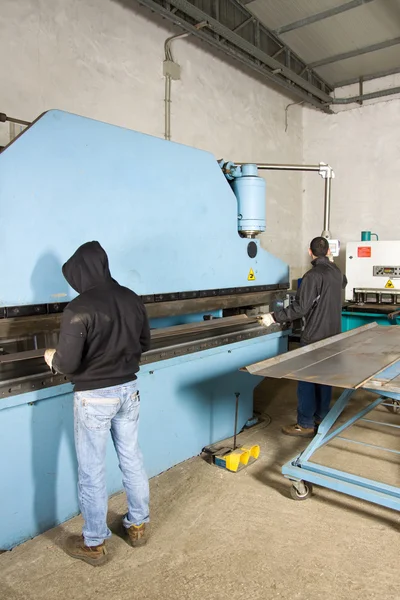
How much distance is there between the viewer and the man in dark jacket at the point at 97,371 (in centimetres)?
140

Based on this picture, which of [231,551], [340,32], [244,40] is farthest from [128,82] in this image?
[231,551]

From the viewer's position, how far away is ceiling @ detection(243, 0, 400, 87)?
342cm

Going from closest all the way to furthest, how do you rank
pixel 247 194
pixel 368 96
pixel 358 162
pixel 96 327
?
pixel 96 327
pixel 247 194
pixel 368 96
pixel 358 162

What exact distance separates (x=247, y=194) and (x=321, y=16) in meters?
2.11

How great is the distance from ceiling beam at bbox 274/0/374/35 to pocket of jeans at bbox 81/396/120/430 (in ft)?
11.0

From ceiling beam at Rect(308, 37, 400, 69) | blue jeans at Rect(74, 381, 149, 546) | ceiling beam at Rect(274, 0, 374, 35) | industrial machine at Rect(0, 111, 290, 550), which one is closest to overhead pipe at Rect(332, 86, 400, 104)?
ceiling beam at Rect(308, 37, 400, 69)

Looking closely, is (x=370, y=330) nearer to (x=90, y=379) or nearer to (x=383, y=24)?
(x=90, y=379)

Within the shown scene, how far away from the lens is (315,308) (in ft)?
8.73

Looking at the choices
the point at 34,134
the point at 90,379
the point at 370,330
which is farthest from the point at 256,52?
the point at 90,379

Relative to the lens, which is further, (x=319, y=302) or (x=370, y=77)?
(x=370, y=77)

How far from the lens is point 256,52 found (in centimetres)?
346

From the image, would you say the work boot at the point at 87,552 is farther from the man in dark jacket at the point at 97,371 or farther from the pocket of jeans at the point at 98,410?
the pocket of jeans at the point at 98,410

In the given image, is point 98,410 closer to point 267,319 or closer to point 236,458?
point 236,458

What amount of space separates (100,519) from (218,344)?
1.02m
